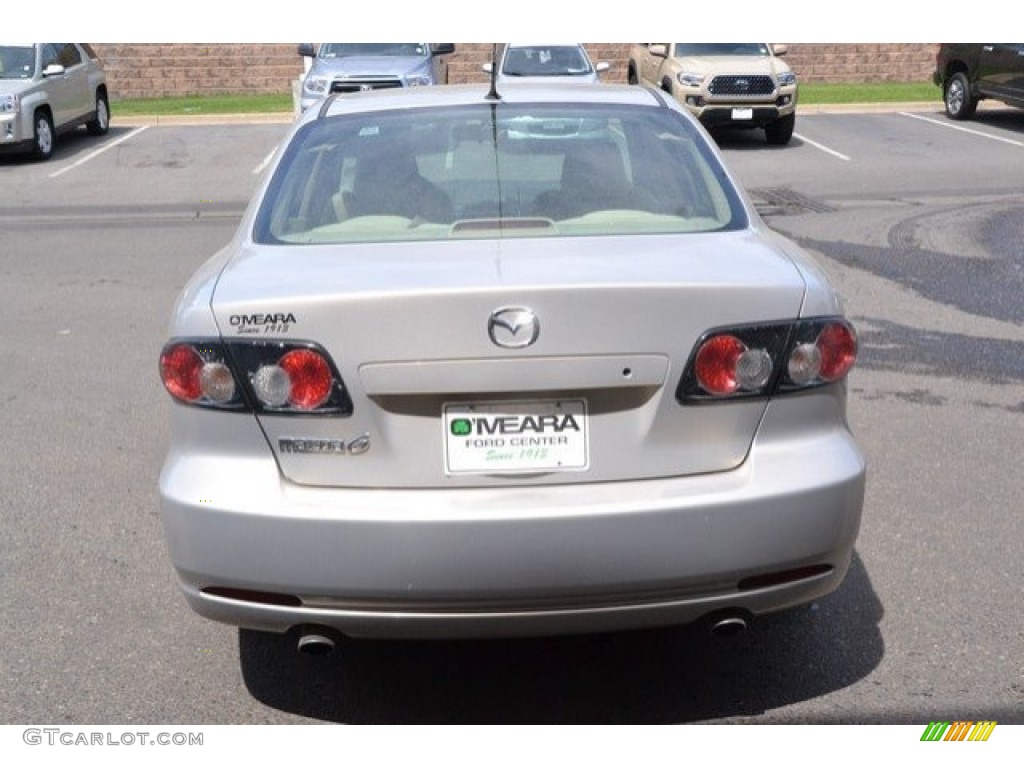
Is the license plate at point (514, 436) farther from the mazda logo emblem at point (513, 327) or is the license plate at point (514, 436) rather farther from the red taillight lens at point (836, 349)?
the red taillight lens at point (836, 349)

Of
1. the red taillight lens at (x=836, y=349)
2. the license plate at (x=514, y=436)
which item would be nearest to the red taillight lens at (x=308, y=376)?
the license plate at (x=514, y=436)

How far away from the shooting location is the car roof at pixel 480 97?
5094 millimetres

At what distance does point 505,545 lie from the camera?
11.5 feet

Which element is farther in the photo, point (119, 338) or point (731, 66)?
point (731, 66)

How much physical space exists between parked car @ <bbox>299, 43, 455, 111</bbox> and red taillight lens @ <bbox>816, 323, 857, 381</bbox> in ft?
52.5

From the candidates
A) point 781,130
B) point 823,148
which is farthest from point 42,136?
point 823,148

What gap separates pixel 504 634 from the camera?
12.0 ft

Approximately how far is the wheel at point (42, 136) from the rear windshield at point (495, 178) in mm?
15635

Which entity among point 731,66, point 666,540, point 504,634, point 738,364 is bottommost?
point 731,66
